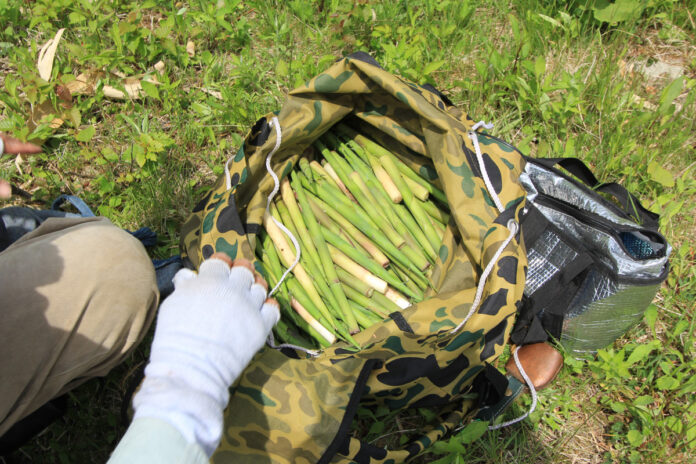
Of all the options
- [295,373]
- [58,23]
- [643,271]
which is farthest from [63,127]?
[643,271]

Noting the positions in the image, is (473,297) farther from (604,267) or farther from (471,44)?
(471,44)

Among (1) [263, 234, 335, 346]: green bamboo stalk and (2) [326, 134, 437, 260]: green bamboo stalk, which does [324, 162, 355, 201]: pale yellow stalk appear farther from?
(1) [263, 234, 335, 346]: green bamboo stalk

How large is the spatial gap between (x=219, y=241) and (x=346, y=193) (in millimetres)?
745

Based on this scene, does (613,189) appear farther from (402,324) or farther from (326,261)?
(326,261)

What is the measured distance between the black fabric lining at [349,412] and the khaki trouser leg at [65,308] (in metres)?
0.78

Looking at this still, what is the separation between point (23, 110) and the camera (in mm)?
2811

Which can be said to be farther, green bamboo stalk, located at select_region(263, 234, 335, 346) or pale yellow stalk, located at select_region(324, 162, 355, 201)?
pale yellow stalk, located at select_region(324, 162, 355, 201)

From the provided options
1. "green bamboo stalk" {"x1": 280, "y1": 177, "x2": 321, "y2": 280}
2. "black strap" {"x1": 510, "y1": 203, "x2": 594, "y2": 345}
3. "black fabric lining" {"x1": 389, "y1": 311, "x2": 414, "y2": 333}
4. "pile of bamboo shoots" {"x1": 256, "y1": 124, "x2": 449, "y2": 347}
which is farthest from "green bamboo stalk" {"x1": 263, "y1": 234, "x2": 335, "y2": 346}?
"black strap" {"x1": 510, "y1": 203, "x2": 594, "y2": 345}

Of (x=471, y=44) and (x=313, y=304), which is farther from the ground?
(x=471, y=44)

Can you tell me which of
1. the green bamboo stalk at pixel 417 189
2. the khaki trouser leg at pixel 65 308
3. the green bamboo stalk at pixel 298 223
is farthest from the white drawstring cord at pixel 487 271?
the khaki trouser leg at pixel 65 308

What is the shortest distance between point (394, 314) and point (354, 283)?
0.33m

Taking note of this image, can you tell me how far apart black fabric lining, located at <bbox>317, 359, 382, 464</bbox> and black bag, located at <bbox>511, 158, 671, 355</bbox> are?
78 cm

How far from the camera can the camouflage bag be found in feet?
5.50

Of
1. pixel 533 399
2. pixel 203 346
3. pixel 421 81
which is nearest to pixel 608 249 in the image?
pixel 533 399
